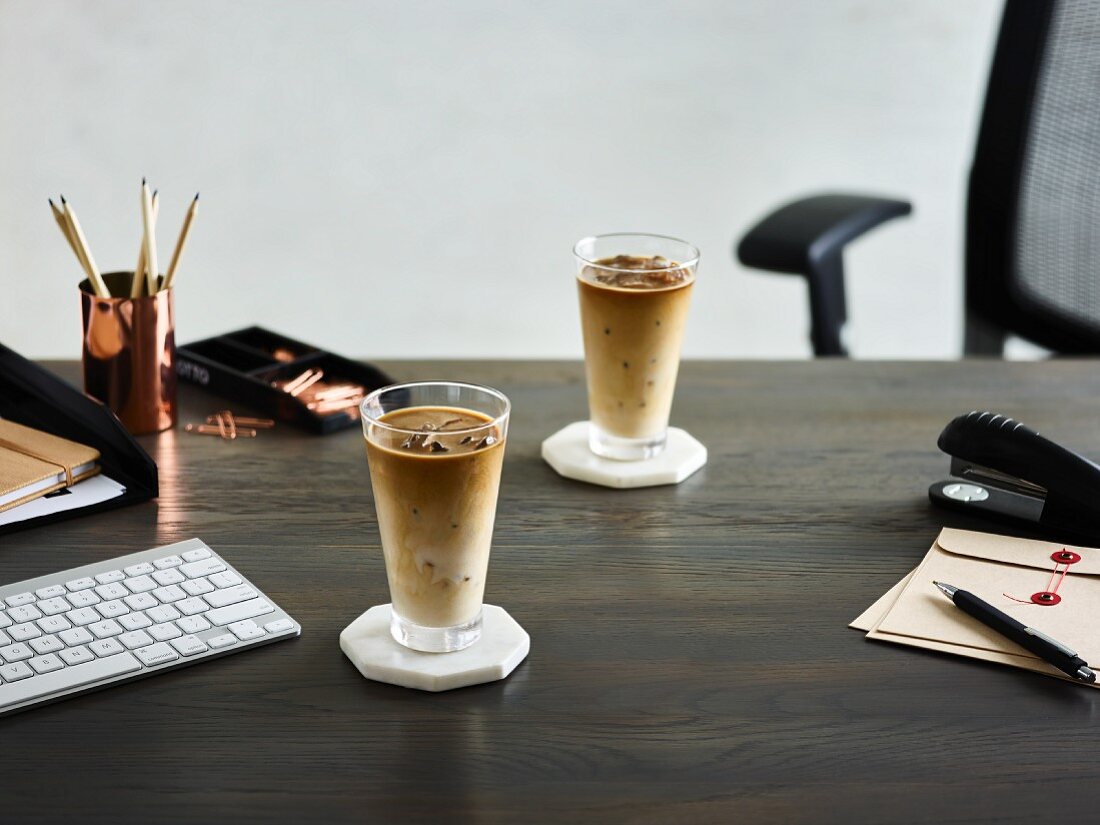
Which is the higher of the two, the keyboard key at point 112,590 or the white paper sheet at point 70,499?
the keyboard key at point 112,590

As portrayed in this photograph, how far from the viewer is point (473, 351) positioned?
119 inches

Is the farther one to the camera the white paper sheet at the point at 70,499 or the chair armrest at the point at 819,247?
the chair armrest at the point at 819,247

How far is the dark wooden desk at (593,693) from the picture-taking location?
665mm

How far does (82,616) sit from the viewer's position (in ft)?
2.66

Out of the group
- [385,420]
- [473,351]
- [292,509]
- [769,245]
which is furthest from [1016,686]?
[473,351]

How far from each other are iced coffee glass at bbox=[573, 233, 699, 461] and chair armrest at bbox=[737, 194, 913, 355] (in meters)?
0.43

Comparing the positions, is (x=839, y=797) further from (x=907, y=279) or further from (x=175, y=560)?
(x=907, y=279)

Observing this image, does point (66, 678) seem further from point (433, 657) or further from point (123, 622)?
point (433, 657)

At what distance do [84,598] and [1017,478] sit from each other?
73cm

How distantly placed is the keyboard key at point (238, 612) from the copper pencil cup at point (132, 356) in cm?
36

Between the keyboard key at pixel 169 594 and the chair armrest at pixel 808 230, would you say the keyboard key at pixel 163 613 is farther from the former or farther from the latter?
the chair armrest at pixel 808 230

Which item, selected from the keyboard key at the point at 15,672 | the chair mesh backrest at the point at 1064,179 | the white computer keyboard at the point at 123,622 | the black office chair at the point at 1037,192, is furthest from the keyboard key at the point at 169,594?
the chair mesh backrest at the point at 1064,179

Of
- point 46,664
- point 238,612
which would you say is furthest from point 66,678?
point 238,612

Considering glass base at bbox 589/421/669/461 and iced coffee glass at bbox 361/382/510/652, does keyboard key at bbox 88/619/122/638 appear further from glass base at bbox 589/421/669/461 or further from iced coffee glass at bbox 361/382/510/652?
glass base at bbox 589/421/669/461
